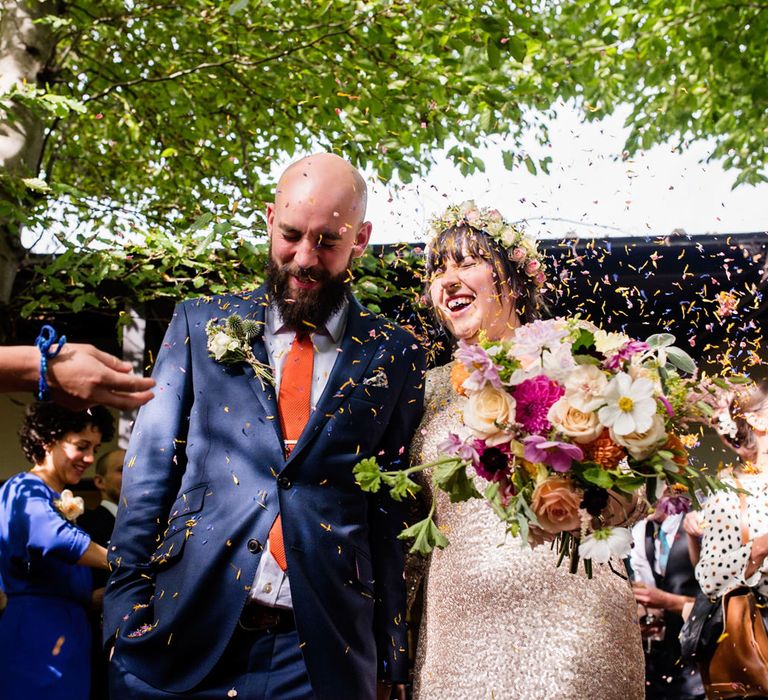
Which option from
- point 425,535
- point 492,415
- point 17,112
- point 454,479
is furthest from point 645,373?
point 17,112

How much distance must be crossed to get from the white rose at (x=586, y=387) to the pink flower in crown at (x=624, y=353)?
2.7 inches

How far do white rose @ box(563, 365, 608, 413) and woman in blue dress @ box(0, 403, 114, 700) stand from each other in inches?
125

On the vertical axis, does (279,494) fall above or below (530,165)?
below

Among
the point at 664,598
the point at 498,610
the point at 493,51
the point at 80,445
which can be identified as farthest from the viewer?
the point at 664,598

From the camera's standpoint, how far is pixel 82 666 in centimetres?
466

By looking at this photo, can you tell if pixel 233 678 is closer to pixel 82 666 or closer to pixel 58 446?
pixel 82 666

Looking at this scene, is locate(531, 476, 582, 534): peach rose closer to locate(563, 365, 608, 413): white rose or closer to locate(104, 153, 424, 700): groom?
locate(563, 365, 608, 413): white rose

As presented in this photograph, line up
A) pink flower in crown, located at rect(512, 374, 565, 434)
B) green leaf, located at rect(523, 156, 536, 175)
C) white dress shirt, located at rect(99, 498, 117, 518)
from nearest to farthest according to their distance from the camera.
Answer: pink flower in crown, located at rect(512, 374, 565, 434), white dress shirt, located at rect(99, 498, 117, 518), green leaf, located at rect(523, 156, 536, 175)

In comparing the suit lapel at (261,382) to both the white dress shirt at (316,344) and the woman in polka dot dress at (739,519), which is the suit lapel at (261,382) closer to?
the white dress shirt at (316,344)

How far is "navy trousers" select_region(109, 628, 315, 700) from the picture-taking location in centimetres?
254

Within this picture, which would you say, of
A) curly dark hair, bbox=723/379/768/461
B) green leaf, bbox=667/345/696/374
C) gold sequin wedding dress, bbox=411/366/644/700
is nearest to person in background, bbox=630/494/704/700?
curly dark hair, bbox=723/379/768/461

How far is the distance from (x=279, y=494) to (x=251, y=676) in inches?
19.8

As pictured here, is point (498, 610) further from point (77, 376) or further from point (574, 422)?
point (77, 376)

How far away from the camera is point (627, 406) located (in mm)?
2252
